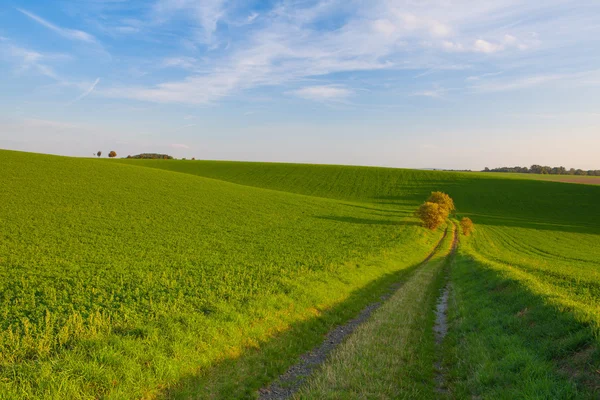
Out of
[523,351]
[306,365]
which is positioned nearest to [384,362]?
[306,365]

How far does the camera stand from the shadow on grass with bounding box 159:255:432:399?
7.98m

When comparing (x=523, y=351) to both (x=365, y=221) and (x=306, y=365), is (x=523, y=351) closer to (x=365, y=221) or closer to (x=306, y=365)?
(x=306, y=365)

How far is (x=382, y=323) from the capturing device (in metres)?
12.1

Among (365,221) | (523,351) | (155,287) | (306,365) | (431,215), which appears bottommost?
(306,365)

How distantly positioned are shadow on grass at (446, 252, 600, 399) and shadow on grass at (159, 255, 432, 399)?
4.50 meters

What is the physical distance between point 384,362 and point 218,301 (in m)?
6.93

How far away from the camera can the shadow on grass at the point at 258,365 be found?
7977 mm

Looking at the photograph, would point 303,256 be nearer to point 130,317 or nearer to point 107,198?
point 130,317

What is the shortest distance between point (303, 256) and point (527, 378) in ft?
55.4

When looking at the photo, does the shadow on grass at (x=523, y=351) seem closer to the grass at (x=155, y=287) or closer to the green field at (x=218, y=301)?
the green field at (x=218, y=301)

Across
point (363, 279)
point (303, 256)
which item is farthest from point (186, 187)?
point (363, 279)

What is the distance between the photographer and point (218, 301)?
42.5ft

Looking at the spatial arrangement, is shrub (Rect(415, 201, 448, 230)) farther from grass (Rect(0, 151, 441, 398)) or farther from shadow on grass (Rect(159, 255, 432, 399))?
shadow on grass (Rect(159, 255, 432, 399))

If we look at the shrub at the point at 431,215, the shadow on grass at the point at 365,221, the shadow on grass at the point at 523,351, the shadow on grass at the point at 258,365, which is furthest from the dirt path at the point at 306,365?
the shrub at the point at 431,215
